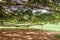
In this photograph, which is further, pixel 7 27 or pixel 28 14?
pixel 7 27

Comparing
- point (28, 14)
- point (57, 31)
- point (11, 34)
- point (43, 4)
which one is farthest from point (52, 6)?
point (11, 34)

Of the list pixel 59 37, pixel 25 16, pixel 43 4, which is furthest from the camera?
pixel 59 37

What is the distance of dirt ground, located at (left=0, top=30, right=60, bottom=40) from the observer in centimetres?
469

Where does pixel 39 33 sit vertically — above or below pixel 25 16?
below

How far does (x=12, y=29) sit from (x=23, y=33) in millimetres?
274

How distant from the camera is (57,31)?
4637 mm

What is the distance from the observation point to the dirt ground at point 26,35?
4.69 meters

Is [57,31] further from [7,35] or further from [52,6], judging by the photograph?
[52,6]

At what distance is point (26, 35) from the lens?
482cm

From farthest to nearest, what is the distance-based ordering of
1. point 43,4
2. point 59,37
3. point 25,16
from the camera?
point 59,37 → point 25,16 → point 43,4

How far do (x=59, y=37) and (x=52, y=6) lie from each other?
4.59 ft

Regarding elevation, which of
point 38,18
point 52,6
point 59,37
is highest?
point 52,6

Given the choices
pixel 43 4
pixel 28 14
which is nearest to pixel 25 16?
pixel 28 14

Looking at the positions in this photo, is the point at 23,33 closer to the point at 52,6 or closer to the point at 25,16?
the point at 25,16
